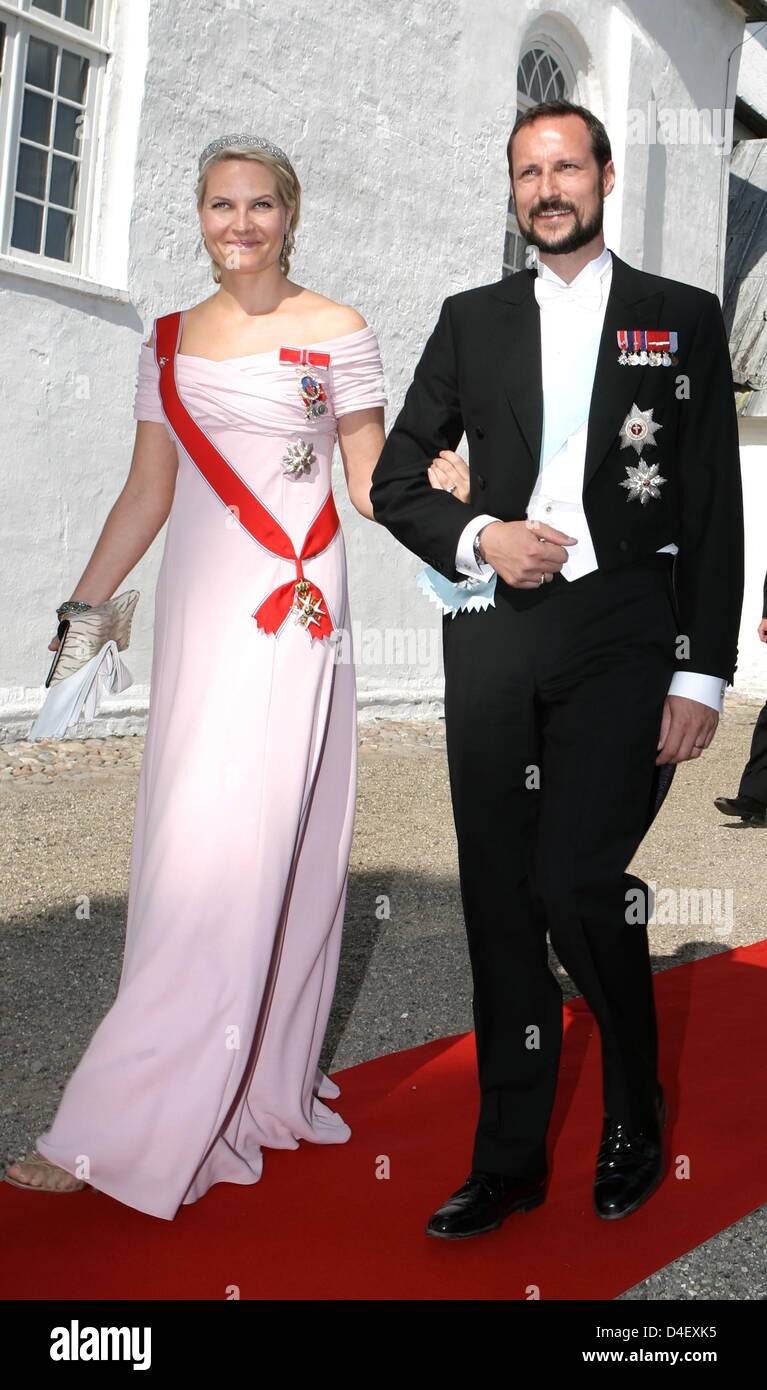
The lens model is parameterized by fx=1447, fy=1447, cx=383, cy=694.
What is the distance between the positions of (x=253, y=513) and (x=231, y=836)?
73cm

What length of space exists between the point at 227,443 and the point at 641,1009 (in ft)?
5.03

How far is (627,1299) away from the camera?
2.64 metres

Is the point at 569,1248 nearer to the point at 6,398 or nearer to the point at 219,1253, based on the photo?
the point at 219,1253

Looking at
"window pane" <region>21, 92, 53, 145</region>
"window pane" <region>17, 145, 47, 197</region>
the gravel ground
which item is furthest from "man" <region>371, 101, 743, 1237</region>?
"window pane" <region>21, 92, 53, 145</region>

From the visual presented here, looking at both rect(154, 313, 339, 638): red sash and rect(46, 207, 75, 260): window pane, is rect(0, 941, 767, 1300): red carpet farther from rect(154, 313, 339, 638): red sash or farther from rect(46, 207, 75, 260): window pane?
rect(46, 207, 75, 260): window pane

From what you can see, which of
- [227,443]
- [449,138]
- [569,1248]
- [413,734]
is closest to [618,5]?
[449,138]

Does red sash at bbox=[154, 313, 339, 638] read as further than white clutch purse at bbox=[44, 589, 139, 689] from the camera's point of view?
No

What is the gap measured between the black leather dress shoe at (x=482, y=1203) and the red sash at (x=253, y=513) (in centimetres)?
123

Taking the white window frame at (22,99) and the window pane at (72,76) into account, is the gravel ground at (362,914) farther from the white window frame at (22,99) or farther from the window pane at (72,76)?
the window pane at (72,76)

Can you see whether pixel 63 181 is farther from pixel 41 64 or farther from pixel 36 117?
pixel 41 64

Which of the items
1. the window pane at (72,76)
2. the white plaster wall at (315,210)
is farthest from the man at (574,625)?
the window pane at (72,76)

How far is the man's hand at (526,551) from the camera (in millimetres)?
2721

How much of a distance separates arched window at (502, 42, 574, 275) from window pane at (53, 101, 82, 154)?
532cm

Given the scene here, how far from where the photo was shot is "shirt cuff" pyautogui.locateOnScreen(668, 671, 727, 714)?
9.57 feet
